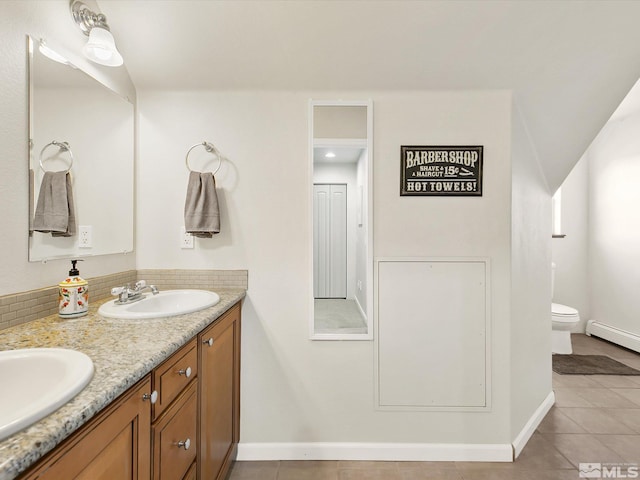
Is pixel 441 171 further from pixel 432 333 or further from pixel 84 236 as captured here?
pixel 84 236

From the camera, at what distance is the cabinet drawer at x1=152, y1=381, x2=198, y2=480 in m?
0.94

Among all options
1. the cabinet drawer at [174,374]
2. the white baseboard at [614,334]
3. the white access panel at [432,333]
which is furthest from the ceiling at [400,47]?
the white baseboard at [614,334]

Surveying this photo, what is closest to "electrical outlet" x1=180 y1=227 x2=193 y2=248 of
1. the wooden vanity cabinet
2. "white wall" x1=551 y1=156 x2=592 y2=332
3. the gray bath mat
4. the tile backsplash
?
the tile backsplash

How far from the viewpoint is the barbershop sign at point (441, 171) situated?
1.82m

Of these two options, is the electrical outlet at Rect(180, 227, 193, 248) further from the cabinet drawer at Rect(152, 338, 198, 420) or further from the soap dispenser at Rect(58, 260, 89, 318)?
the cabinet drawer at Rect(152, 338, 198, 420)

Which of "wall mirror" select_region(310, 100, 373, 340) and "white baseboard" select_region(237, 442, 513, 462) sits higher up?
"wall mirror" select_region(310, 100, 373, 340)

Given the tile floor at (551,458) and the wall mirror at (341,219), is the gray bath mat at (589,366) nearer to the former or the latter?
the tile floor at (551,458)

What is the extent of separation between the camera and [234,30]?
1.58 metres

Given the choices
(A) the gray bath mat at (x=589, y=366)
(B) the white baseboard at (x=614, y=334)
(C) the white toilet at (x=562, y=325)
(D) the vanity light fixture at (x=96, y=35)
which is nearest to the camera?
(D) the vanity light fixture at (x=96, y=35)

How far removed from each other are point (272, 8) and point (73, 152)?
111cm

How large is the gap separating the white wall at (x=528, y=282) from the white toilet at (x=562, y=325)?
1.06 metres

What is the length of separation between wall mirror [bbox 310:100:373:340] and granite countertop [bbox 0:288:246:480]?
2.04 feet

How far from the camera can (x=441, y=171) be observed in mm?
1825

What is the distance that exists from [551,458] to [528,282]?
97cm
